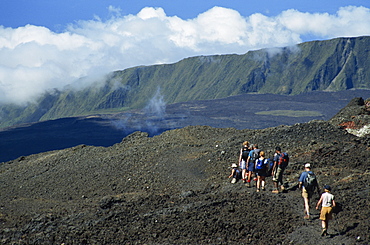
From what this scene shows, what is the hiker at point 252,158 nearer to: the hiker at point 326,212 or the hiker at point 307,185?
the hiker at point 307,185

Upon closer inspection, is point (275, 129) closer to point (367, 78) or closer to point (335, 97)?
point (335, 97)

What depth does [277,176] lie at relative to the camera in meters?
14.6

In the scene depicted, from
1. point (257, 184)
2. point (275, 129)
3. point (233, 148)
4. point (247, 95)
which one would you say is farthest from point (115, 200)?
point (247, 95)

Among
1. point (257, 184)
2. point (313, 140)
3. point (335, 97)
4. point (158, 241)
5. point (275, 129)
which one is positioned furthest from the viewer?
point (335, 97)

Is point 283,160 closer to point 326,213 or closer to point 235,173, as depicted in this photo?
point 235,173

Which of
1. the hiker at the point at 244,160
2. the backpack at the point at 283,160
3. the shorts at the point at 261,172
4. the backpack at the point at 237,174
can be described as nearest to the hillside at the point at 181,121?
the backpack at the point at 237,174

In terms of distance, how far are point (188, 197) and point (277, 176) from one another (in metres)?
3.05

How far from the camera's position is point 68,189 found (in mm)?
22422

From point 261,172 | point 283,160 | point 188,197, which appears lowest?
point 188,197

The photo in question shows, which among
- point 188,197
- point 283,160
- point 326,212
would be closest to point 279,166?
point 283,160

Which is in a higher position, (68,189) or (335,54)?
(335,54)

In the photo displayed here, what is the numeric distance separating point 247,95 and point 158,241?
184581 millimetres

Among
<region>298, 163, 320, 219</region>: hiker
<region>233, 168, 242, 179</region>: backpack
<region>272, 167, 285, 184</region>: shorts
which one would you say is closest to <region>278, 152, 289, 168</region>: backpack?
<region>272, 167, 285, 184</region>: shorts

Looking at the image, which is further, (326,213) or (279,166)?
(279,166)
